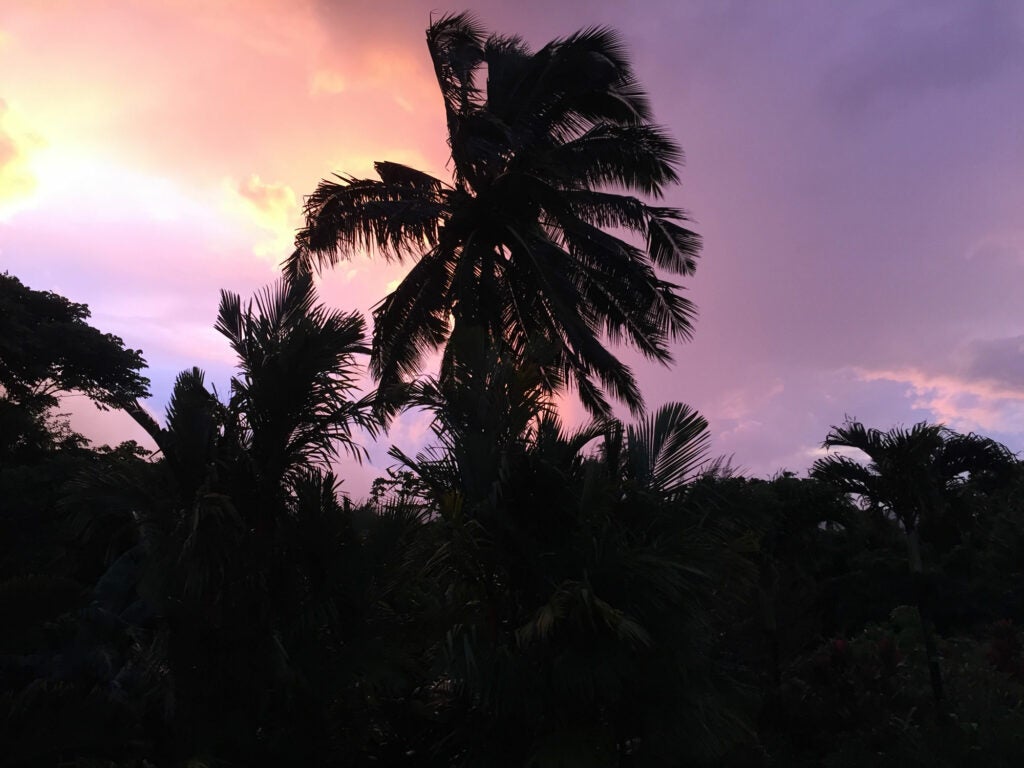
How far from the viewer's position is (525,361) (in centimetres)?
736

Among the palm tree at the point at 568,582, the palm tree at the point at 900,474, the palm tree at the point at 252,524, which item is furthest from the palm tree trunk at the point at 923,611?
the palm tree at the point at 252,524

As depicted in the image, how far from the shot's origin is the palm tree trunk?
362 inches

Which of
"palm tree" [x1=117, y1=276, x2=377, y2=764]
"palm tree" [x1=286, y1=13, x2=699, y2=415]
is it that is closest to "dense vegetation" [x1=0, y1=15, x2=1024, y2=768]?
"palm tree" [x1=117, y1=276, x2=377, y2=764]

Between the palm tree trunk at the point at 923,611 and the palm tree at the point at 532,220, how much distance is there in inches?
200

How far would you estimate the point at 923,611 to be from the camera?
1014cm

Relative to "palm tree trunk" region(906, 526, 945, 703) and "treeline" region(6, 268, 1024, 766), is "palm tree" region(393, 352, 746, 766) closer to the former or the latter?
"treeline" region(6, 268, 1024, 766)

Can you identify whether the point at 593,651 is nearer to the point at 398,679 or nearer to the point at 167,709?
the point at 398,679

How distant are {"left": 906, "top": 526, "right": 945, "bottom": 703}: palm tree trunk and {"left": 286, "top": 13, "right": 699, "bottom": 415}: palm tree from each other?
16.6 ft

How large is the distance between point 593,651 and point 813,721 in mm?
5039

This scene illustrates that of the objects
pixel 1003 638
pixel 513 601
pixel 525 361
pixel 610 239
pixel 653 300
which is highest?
pixel 610 239

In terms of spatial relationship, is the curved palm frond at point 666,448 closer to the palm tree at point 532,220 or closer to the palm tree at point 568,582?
the palm tree at point 568,582

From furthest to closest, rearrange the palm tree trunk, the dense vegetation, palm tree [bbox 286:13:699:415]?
palm tree [bbox 286:13:699:415] < the palm tree trunk < the dense vegetation

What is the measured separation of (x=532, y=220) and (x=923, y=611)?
896cm

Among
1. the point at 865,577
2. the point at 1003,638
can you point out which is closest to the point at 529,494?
the point at 1003,638
